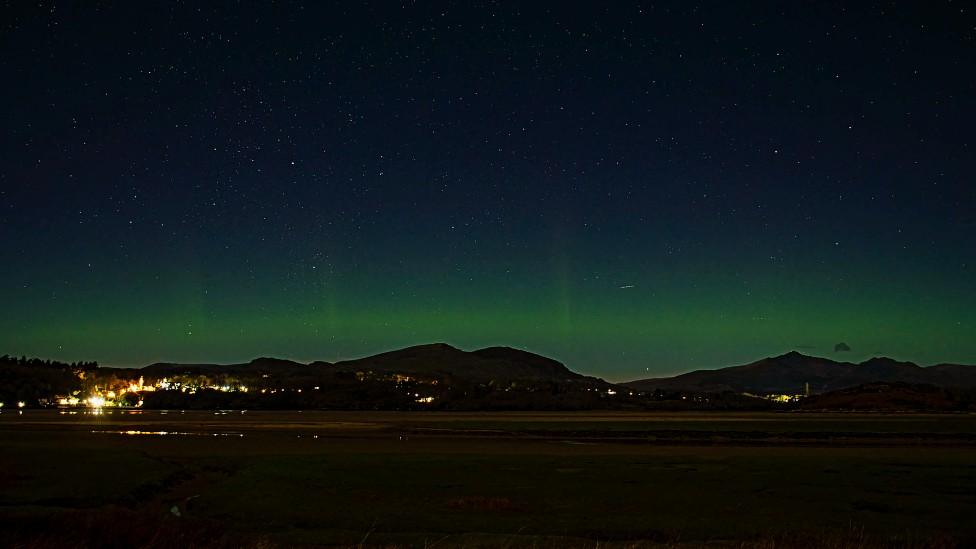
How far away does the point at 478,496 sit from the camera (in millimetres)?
34031

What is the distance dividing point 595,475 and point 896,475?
47.7 ft

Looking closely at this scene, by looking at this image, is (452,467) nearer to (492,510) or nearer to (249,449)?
(492,510)

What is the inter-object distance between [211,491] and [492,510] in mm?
12492

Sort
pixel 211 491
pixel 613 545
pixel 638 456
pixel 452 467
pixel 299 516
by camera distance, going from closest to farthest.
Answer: pixel 613 545 < pixel 299 516 < pixel 211 491 < pixel 452 467 < pixel 638 456

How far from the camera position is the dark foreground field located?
74.7 ft

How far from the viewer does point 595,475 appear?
135 ft

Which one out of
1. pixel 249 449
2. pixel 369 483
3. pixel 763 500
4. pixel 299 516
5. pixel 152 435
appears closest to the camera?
pixel 299 516

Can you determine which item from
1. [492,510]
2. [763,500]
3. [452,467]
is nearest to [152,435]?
[452,467]

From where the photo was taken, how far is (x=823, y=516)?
97.3 feet

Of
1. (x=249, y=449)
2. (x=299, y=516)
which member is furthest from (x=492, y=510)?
(x=249, y=449)

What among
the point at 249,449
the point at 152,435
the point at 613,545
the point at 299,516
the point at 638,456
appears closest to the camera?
the point at 613,545

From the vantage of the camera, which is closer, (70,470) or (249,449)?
(70,470)

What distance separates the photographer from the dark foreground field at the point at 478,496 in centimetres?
2278

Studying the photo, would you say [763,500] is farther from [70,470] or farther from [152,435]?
[152,435]
